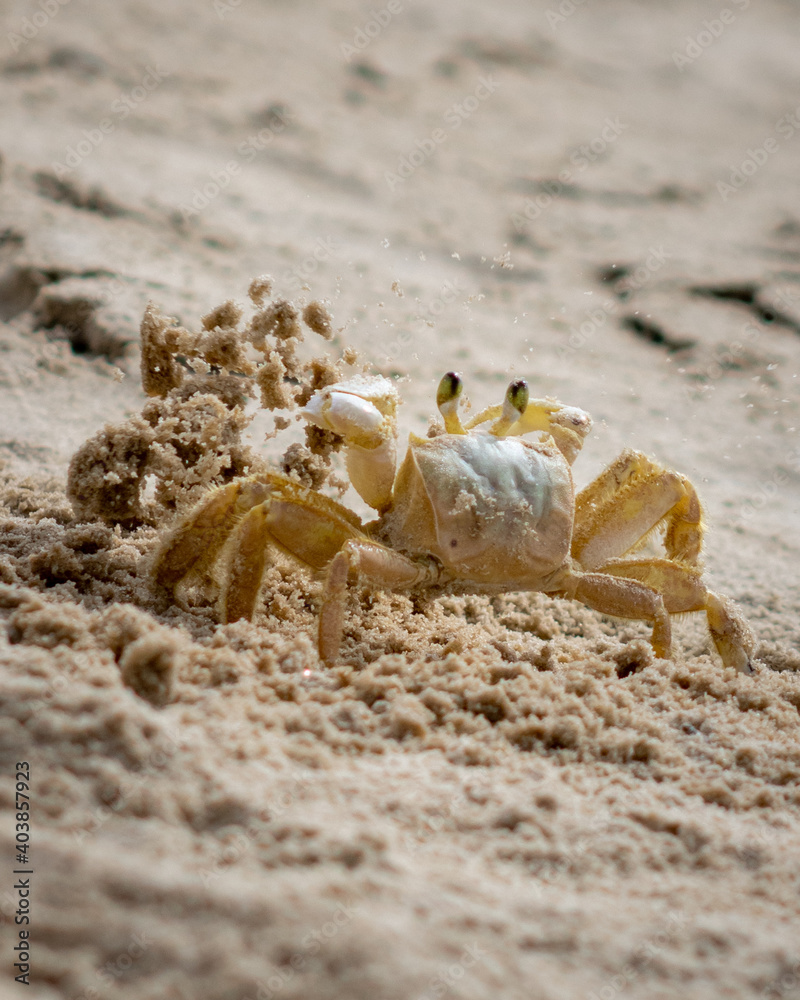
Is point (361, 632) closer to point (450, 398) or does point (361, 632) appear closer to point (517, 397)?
point (450, 398)

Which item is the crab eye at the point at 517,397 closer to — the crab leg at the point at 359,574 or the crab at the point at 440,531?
the crab at the point at 440,531

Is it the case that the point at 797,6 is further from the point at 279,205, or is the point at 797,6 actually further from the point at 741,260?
the point at 279,205

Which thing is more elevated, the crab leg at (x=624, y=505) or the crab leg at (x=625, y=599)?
the crab leg at (x=624, y=505)

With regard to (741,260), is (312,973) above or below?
below

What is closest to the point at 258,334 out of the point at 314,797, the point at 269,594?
the point at 269,594

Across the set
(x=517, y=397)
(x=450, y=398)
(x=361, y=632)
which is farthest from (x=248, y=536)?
(x=517, y=397)

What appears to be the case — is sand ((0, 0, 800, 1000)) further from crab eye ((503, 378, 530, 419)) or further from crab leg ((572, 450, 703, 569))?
crab eye ((503, 378, 530, 419))

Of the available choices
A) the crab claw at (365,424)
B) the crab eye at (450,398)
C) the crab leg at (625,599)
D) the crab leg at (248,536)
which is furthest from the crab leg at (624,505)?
the crab leg at (248,536)
